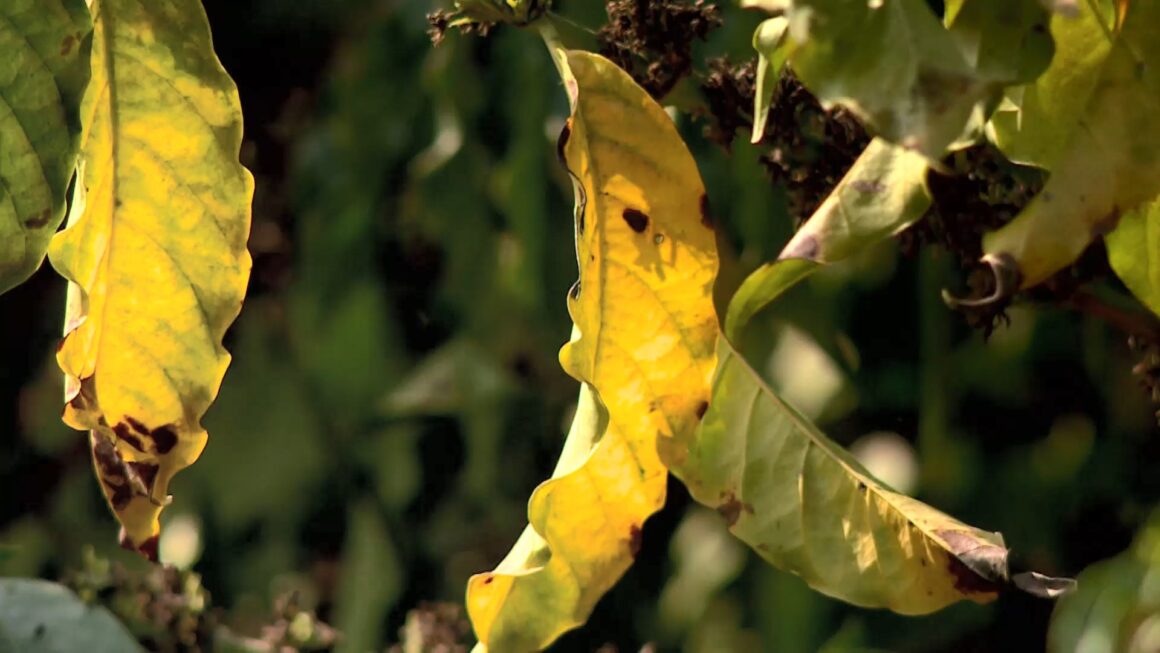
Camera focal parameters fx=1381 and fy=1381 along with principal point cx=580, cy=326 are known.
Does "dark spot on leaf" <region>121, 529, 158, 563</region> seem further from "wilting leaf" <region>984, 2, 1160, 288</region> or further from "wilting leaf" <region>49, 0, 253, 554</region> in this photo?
"wilting leaf" <region>984, 2, 1160, 288</region>

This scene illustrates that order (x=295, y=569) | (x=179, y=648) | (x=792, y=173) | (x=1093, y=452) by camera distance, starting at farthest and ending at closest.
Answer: (x=295, y=569)
(x=1093, y=452)
(x=179, y=648)
(x=792, y=173)

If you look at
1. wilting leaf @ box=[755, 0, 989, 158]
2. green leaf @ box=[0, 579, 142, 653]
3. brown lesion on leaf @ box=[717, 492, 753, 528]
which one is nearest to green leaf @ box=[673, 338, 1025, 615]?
brown lesion on leaf @ box=[717, 492, 753, 528]

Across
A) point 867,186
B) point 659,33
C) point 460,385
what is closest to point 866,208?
point 867,186

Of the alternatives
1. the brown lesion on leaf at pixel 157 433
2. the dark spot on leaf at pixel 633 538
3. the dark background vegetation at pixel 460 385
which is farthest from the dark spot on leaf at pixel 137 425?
the dark background vegetation at pixel 460 385

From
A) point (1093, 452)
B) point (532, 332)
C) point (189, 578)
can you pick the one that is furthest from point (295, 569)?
point (1093, 452)

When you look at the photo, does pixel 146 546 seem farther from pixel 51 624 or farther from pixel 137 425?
pixel 51 624

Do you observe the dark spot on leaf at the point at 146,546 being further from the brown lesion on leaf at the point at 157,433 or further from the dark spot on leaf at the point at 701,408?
the dark spot on leaf at the point at 701,408

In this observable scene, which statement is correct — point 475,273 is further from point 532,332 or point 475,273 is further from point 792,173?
point 792,173
